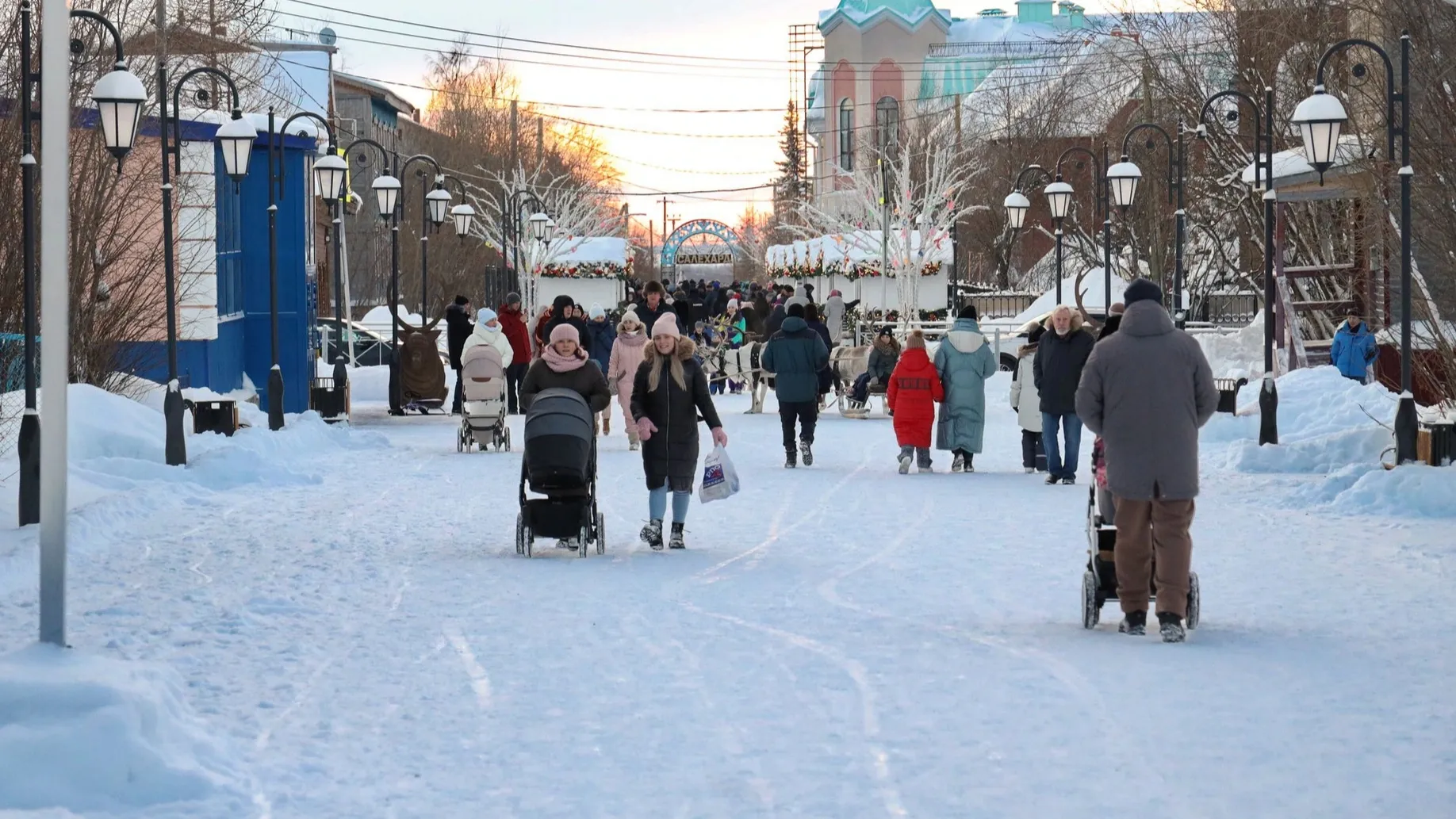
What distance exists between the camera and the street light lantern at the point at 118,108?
16656 mm

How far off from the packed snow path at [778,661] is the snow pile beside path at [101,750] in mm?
198

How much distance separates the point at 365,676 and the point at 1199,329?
32.3 metres

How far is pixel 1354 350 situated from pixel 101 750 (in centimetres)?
2182

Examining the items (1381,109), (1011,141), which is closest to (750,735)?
(1381,109)

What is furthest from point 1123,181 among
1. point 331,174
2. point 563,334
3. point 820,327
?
point 563,334

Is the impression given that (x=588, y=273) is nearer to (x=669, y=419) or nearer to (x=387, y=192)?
(x=387, y=192)

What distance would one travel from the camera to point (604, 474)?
18547mm

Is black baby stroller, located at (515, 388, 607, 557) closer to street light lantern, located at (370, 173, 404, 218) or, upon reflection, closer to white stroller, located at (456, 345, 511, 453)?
white stroller, located at (456, 345, 511, 453)

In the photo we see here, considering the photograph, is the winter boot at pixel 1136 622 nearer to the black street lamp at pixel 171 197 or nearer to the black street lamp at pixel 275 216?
the black street lamp at pixel 171 197

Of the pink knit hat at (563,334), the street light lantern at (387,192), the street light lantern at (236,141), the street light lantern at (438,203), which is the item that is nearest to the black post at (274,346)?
the street light lantern at (236,141)

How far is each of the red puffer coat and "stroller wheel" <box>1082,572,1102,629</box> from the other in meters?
9.38

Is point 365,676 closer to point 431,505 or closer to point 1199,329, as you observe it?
point 431,505

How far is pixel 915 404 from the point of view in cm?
→ 1908

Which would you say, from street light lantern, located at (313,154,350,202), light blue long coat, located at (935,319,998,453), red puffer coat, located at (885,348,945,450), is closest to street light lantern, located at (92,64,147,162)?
red puffer coat, located at (885,348,945,450)
